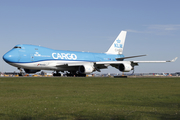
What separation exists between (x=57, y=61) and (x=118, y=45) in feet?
77.3

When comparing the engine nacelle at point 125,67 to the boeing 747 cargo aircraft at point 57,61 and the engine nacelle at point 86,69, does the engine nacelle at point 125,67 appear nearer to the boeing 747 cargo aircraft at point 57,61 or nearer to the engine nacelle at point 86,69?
the boeing 747 cargo aircraft at point 57,61

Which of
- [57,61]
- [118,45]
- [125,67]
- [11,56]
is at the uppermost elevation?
[118,45]

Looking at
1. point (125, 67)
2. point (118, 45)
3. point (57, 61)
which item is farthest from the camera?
point (118, 45)

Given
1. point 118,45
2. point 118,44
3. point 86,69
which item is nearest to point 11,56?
point 86,69

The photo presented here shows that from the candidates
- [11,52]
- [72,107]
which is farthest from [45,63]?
[72,107]

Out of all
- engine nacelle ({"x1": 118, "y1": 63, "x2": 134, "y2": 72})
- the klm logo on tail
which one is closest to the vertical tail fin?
the klm logo on tail

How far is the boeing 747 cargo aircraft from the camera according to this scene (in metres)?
46.8

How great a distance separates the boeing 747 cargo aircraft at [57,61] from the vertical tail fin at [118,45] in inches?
220

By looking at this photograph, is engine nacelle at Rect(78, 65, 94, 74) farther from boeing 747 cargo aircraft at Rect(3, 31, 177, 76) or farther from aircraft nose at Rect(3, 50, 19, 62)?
aircraft nose at Rect(3, 50, 19, 62)

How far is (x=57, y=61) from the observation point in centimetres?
5188

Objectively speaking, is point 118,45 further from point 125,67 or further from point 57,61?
point 57,61

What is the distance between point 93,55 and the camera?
201 ft

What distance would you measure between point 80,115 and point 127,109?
233 centimetres

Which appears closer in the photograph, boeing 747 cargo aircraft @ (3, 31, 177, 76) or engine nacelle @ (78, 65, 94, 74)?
boeing 747 cargo aircraft @ (3, 31, 177, 76)
